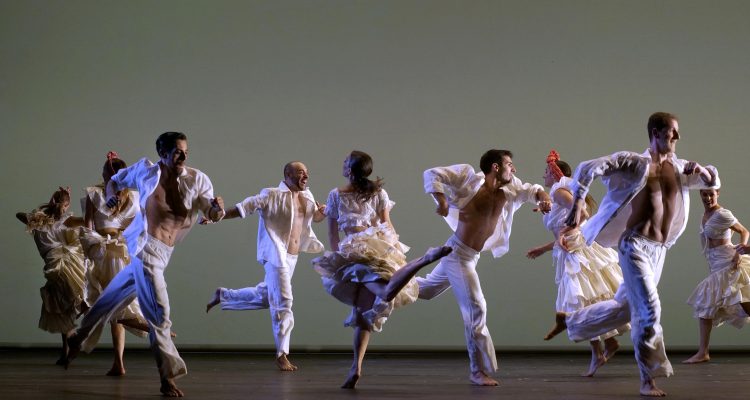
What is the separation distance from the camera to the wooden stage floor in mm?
4668

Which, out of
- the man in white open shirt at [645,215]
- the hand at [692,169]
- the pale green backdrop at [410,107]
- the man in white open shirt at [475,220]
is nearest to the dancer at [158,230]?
the man in white open shirt at [475,220]

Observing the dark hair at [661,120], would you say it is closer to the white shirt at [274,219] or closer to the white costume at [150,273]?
the white costume at [150,273]

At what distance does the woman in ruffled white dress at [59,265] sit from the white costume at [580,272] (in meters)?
3.45

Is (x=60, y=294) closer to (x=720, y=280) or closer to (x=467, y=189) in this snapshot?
(x=467, y=189)

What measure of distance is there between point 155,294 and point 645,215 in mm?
2471

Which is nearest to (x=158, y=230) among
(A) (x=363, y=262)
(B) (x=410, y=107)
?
(A) (x=363, y=262)

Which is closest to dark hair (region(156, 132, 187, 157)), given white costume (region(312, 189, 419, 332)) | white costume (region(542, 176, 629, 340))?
white costume (region(312, 189, 419, 332))

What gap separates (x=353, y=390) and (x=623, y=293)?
1.50 m

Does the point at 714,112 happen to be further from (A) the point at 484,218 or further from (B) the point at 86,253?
(B) the point at 86,253

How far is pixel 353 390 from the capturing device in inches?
193

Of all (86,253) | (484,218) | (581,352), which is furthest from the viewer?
(581,352)

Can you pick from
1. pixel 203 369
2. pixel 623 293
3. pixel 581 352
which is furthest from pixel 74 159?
pixel 623 293

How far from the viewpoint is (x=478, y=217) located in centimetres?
539

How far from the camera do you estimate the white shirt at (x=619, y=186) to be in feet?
14.7
